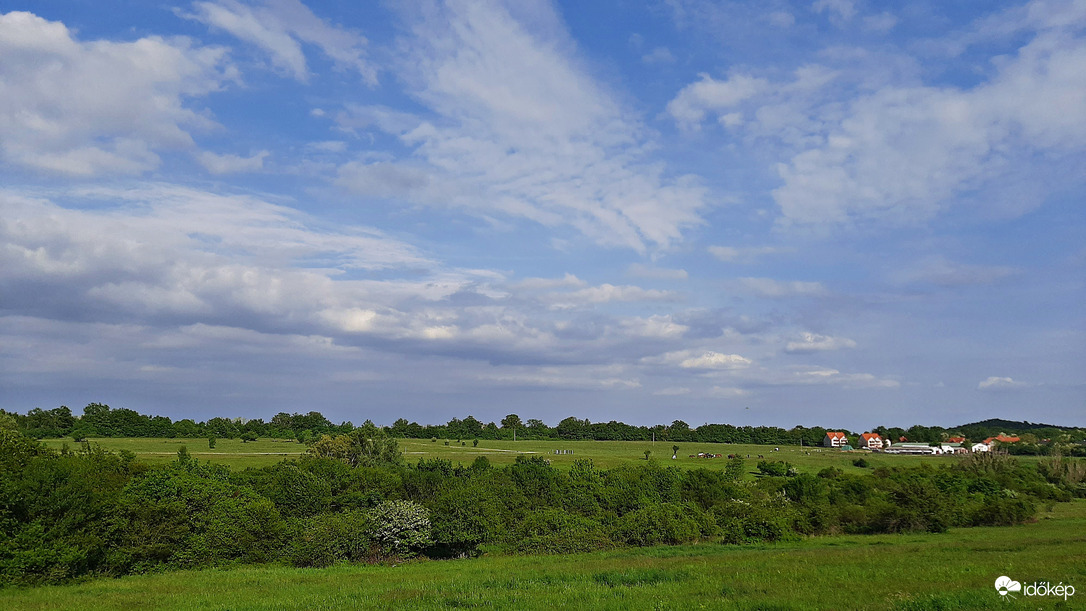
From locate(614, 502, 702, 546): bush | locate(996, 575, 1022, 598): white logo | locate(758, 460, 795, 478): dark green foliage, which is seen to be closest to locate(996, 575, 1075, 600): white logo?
locate(996, 575, 1022, 598): white logo

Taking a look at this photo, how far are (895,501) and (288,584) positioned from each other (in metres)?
57.5

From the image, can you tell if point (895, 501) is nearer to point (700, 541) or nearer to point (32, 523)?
point (700, 541)

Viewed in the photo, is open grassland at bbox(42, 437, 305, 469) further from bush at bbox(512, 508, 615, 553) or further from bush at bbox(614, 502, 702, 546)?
bush at bbox(614, 502, 702, 546)

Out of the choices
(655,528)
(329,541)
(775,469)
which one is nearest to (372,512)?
(329,541)

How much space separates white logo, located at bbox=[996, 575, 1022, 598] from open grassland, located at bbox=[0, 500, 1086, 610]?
31 centimetres

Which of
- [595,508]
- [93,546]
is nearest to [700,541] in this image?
[595,508]

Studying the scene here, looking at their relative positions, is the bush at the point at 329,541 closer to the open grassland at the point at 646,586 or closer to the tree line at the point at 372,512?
the tree line at the point at 372,512

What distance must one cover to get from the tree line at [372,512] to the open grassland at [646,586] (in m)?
4.47

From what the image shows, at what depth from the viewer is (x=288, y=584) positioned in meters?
30.6

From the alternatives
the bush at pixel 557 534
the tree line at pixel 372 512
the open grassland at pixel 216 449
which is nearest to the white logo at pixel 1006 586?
the bush at pixel 557 534

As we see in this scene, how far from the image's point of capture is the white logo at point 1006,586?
19.8 meters

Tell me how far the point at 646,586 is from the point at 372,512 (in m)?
32.7

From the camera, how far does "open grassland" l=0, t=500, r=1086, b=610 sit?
20.0m

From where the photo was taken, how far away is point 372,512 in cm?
5122
